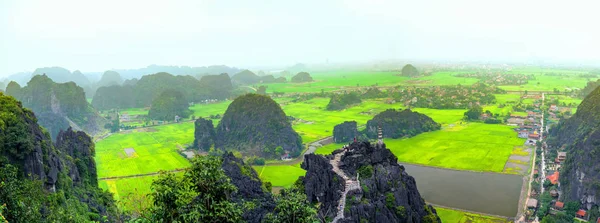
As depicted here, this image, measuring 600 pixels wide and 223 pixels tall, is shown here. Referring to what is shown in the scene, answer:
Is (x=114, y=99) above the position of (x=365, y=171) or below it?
below

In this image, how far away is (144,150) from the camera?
242 feet

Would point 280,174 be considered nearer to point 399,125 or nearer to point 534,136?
point 399,125

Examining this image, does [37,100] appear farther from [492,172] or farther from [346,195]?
[492,172]

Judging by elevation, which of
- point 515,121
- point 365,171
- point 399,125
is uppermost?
point 365,171

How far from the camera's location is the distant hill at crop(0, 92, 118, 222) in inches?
977

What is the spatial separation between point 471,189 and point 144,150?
55.8 m

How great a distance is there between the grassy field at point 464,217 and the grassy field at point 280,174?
19.6m

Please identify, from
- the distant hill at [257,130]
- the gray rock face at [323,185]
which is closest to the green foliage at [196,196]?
the gray rock face at [323,185]

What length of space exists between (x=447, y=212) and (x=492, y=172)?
687 inches

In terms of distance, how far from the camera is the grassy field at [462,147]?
2323 inches

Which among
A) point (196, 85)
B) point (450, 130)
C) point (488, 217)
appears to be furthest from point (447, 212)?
point (196, 85)

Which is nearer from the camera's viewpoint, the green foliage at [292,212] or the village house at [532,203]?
the green foliage at [292,212]

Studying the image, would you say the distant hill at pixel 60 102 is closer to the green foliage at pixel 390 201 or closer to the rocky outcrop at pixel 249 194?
the rocky outcrop at pixel 249 194

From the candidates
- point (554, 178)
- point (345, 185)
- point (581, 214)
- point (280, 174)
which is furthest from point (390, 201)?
point (554, 178)
